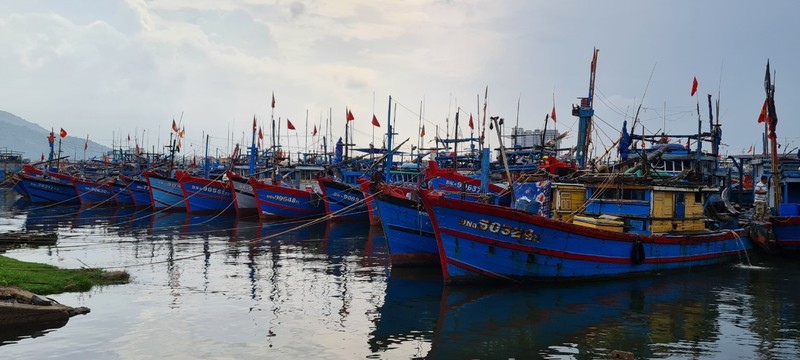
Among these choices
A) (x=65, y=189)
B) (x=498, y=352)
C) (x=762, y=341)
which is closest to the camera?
(x=498, y=352)

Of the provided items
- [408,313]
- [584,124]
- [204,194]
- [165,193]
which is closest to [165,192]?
[165,193]

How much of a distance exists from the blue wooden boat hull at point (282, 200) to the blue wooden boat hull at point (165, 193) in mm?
9942

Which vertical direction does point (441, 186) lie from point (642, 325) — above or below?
above

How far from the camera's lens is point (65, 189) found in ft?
187

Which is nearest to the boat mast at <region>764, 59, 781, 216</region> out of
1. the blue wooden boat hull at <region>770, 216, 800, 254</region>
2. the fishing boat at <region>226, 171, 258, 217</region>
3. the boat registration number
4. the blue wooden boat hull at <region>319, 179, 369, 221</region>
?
the blue wooden boat hull at <region>770, 216, 800, 254</region>

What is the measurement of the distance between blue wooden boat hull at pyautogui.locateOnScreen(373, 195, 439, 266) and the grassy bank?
8468 mm

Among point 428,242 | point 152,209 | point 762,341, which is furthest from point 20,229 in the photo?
point 762,341

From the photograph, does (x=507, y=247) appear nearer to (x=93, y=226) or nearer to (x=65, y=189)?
(x=93, y=226)

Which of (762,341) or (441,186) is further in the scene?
(441,186)

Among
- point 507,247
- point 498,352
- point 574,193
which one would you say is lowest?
point 498,352

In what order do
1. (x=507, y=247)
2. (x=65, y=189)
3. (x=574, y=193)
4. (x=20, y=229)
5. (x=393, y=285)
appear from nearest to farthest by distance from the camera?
(x=507, y=247), (x=393, y=285), (x=574, y=193), (x=20, y=229), (x=65, y=189)

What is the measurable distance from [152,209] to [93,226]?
46.8 feet

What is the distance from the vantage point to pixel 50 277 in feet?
57.4

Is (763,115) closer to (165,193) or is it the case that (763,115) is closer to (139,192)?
(165,193)
